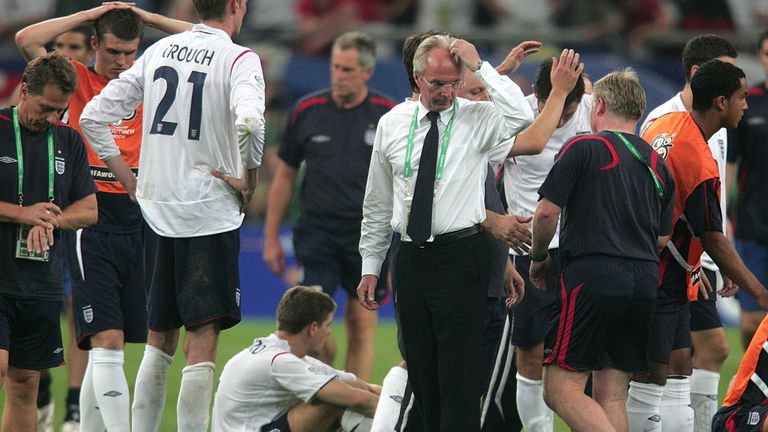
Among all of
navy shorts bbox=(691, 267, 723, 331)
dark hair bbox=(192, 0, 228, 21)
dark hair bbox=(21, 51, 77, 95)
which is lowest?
navy shorts bbox=(691, 267, 723, 331)

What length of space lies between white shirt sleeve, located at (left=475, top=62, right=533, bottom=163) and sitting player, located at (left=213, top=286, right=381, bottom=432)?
5.88 ft

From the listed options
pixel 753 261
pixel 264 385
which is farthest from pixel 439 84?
pixel 753 261

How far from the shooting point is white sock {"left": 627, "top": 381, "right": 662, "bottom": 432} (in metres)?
7.12

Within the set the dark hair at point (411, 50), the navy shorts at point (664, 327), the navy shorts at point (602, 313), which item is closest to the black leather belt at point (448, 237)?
the navy shorts at point (602, 313)

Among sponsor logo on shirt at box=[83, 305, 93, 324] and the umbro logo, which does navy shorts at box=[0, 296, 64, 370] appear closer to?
sponsor logo on shirt at box=[83, 305, 93, 324]

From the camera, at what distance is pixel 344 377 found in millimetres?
7520

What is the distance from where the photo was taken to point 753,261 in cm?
966

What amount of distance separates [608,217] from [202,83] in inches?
87.9

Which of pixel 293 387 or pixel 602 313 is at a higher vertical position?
pixel 602 313

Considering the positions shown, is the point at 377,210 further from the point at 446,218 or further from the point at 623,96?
the point at 623,96

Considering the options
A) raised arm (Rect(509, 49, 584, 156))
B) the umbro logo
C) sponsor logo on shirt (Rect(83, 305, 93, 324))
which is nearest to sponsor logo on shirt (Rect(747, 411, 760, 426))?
raised arm (Rect(509, 49, 584, 156))

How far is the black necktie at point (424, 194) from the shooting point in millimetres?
6246

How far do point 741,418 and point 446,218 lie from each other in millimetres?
1676

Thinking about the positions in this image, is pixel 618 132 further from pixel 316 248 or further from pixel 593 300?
pixel 316 248
